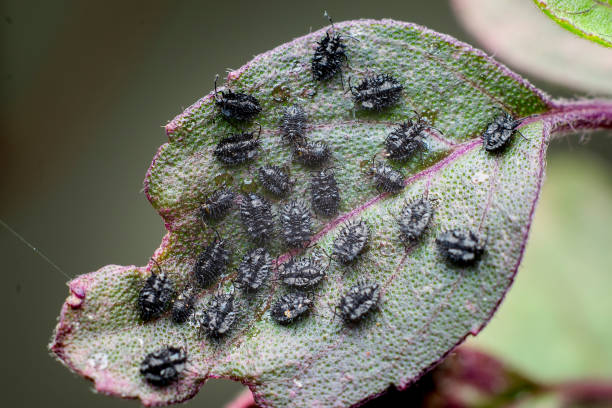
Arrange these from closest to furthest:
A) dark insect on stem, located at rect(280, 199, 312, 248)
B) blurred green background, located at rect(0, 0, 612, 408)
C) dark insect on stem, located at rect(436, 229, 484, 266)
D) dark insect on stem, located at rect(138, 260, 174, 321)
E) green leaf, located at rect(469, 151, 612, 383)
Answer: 1. dark insect on stem, located at rect(436, 229, 484, 266)
2. dark insect on stem, located at rect(138, 260, 174, 321)
3. dark insect on stem, located at rect(280, 199, 312, 248)
4. green leaf, located at rect(469, 151, 612, 383)
5. blurred green background, located at rect(0, 0, 612, 408)

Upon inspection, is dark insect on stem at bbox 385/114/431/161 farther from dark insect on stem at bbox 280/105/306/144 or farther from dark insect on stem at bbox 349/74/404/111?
dark insect on stem at bbox 280/105/306/144

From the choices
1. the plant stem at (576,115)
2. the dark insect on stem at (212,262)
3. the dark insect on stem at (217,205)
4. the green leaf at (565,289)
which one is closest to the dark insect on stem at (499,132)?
the plant stem at (576,115)

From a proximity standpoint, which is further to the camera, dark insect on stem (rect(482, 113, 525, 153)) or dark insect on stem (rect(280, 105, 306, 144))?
dark insect on stem (rect(280, 105, 306, 144))

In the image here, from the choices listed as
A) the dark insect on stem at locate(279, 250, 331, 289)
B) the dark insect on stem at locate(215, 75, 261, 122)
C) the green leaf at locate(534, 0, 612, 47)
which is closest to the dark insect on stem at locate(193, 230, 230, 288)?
the dark insect on stem at locate(279, 250, 331, 289)

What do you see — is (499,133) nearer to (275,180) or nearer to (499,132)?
(499,132)

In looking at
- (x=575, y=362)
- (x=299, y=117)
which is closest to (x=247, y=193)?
(x=299, y=117)

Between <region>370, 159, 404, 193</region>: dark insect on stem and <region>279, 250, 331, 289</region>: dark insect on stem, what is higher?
<region>370, 159, 404, 193</region>: dark insect on stem

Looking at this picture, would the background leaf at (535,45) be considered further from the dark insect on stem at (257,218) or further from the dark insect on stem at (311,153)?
the dark insect on stem at (257,218)

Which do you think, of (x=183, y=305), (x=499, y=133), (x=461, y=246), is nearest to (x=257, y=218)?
(x=183, y=305)
